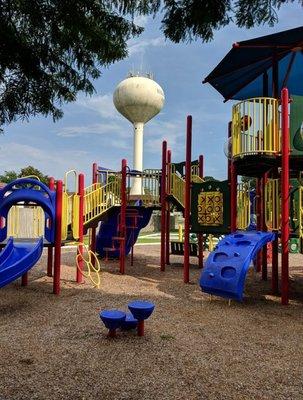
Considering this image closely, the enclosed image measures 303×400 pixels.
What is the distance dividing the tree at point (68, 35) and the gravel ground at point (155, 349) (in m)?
2.43

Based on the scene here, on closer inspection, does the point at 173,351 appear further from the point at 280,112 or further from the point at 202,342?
the point at 280,112

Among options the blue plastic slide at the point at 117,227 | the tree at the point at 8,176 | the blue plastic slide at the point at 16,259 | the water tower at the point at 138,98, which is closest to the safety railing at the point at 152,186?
the blue plastic slide at the point at 117,227

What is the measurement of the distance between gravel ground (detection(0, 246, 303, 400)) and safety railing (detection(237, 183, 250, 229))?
2.11 m

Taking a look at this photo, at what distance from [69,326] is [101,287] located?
330 centimetres

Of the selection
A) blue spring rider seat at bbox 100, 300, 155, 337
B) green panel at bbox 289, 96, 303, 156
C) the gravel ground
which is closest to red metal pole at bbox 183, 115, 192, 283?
the gravel ground

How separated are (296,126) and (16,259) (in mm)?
6103

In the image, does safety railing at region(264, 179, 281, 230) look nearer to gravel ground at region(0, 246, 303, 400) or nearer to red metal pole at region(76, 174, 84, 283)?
gravel ground at region(0, 246, 303, 400)

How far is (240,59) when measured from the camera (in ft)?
30.1

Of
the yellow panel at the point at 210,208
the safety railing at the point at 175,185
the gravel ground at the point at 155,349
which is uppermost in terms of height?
the safety railing at the point at 175,185

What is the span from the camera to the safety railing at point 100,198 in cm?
1222

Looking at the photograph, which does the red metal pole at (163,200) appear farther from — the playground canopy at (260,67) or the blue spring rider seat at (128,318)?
the blue spring rider seat at (128,318)

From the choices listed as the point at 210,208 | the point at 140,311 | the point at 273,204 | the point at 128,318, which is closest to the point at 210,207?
the point at 210,208

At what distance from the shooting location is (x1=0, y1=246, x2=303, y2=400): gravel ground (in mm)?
3625

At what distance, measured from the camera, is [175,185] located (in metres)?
12.8
